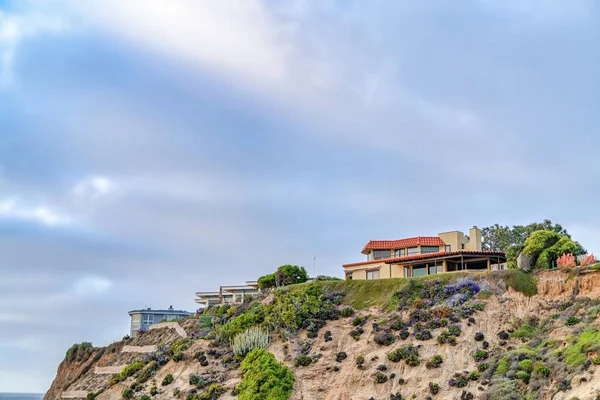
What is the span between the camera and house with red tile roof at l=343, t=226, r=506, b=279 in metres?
63.0

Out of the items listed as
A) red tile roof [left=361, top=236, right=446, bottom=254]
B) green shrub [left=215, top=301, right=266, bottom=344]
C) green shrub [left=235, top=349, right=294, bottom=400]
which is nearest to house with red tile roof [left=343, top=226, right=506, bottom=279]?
red tile roof [left=361, top=236, right=446, bottom=254]

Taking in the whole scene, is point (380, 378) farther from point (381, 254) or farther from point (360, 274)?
point (381, 254)

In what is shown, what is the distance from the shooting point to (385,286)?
58.6 meters

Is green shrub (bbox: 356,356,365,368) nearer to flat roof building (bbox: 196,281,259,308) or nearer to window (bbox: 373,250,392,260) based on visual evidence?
window (bbox: 373,250,392,260)

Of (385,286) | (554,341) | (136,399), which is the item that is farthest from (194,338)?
(554,341)

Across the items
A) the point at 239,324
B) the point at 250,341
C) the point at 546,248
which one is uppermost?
the point at 546,248

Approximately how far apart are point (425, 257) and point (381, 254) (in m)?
10.8

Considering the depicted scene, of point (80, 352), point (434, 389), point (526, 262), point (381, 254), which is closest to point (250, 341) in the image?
point (434, 389)

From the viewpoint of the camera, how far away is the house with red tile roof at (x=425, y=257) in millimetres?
62969

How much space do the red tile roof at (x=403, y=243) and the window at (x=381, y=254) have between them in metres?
0.50

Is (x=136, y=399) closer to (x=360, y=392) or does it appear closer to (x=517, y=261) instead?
(x=360, y=392)

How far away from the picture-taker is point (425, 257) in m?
65.1

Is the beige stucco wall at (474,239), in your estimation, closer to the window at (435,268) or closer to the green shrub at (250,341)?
the window at (435,268)

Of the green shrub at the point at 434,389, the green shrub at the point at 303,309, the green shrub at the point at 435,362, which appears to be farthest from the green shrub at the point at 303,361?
the green shrub at the point at 434,389
